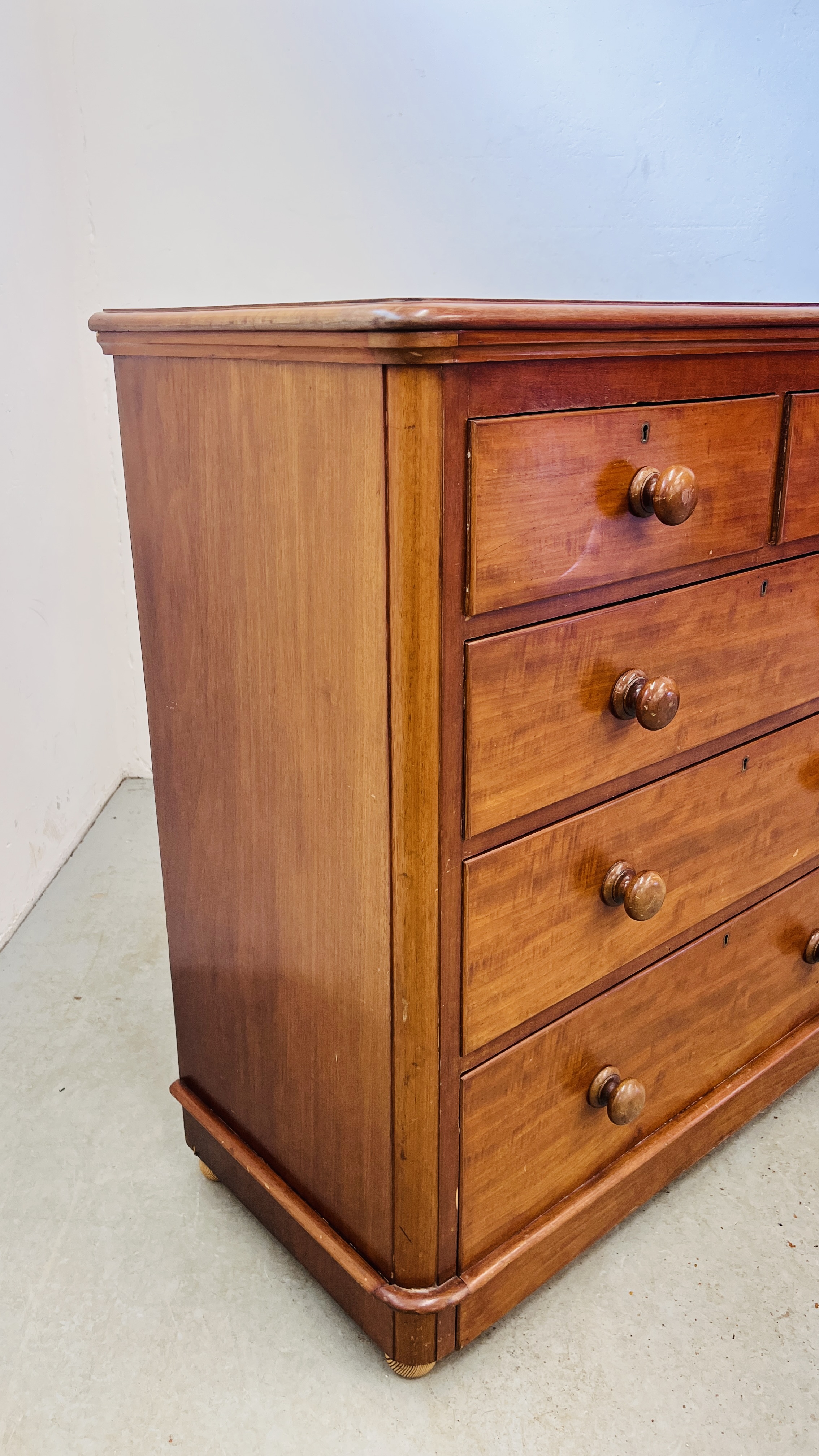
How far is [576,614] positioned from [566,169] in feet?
5.56

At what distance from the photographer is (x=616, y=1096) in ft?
3.65

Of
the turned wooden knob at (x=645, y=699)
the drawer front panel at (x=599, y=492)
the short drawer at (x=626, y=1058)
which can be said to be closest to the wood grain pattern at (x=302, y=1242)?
the short drawer at (x=626, y=1058)

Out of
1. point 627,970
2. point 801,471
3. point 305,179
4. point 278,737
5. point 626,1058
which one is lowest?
point 626,1058

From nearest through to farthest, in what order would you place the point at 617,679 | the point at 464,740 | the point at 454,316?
the point at 454,316 < the point at 464,740 < the point at 617,679

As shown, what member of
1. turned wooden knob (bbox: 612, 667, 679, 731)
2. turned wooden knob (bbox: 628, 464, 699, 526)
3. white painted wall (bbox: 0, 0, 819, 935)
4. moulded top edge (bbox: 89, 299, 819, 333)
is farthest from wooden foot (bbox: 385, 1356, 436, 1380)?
white painted wall (bbox: 0, 0, 819, 935)

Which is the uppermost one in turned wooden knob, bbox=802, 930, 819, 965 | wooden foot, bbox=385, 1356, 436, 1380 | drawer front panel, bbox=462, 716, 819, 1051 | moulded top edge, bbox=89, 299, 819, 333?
moulded top edge, bbox=89, 299, 819, 333

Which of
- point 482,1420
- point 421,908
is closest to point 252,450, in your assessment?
point 421,908

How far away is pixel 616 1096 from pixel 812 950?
0.46 meters

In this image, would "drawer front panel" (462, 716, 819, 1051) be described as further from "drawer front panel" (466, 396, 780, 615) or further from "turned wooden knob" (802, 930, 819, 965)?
"drawer front panel" (466, 396, 780, 615)

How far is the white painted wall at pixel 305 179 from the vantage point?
6.68ft

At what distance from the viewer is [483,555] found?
2.65 feet

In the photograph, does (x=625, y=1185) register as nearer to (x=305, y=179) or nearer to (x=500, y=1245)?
(x=500, y=1245)

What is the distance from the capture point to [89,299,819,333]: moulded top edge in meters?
0.71

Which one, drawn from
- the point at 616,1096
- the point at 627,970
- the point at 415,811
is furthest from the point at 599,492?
the point at 616,1096
